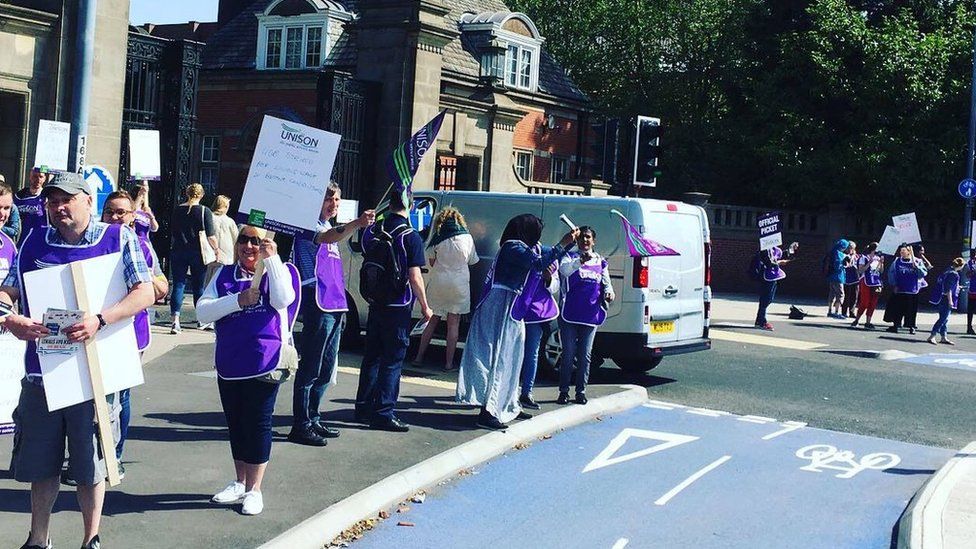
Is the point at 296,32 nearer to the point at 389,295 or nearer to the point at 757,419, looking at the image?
the point at 757,419

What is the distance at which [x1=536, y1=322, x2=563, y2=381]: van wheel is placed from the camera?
42.3 ft

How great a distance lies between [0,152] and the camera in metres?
16.6

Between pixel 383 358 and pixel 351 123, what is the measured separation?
11387 millimetres

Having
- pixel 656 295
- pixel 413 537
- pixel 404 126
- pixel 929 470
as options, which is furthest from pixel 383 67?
pixel 413 537

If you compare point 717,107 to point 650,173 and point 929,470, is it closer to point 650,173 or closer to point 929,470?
point 650,173

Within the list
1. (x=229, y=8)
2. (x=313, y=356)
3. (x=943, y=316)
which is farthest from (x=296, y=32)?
(x=313, y=356)

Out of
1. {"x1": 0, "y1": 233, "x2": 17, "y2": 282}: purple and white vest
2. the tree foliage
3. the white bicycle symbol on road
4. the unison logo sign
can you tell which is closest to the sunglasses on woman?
the unison logo sign

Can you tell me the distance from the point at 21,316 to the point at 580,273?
644 cm

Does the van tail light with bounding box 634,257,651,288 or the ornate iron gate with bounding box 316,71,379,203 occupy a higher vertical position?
the ornate iron gate with bounding box 316,71,379,203

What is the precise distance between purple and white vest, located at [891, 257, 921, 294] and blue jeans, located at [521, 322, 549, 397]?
1416cm

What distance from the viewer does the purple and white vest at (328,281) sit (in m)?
8.26

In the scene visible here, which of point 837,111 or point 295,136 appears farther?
point 837,111

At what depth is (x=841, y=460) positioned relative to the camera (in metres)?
9.59

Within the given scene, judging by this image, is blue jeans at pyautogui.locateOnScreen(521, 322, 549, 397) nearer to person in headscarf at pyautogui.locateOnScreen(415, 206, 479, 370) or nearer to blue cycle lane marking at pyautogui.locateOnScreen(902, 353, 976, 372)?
person in headscarf at pyautogui.locateOnScreen(415, 206, 479, 370)
